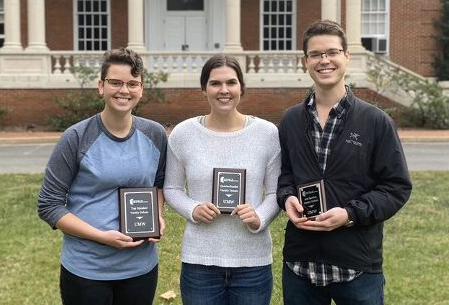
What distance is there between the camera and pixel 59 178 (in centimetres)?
341

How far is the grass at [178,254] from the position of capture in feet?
18.4

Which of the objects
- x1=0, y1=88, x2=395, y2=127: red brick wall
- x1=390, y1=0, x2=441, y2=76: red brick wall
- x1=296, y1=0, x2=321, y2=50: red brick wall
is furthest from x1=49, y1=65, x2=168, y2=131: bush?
x1=390, y1=0, x2=441, y2=76: red brick wall

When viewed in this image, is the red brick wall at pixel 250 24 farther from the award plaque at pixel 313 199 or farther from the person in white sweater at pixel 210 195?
the award plaque at pixel 313 199

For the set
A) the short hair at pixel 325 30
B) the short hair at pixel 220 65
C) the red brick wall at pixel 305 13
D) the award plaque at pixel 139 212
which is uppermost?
the red brick wall at pixel 305 13

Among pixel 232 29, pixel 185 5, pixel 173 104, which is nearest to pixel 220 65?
pixel 173 104

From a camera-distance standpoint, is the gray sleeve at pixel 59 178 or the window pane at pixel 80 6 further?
the window pane at pixel 80 6

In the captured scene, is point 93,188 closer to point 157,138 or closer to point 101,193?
point 101,193

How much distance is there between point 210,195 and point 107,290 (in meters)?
0.74

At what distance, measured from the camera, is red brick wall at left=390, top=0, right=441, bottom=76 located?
2681 centimetres

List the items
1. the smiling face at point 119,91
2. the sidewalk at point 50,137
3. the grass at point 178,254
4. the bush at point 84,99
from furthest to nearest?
the bush at point 84,99
the sidewalk at point 50,137
the grass at point 178,254
the smiling face at point 119,91

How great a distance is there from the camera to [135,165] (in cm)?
347

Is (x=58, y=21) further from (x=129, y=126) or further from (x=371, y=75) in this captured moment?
(x=129, y=126)

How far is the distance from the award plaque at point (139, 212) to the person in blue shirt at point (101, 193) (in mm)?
37

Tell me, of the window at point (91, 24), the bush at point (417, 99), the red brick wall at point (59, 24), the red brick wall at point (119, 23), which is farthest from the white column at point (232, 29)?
the red brick wall at point (59, 24)
